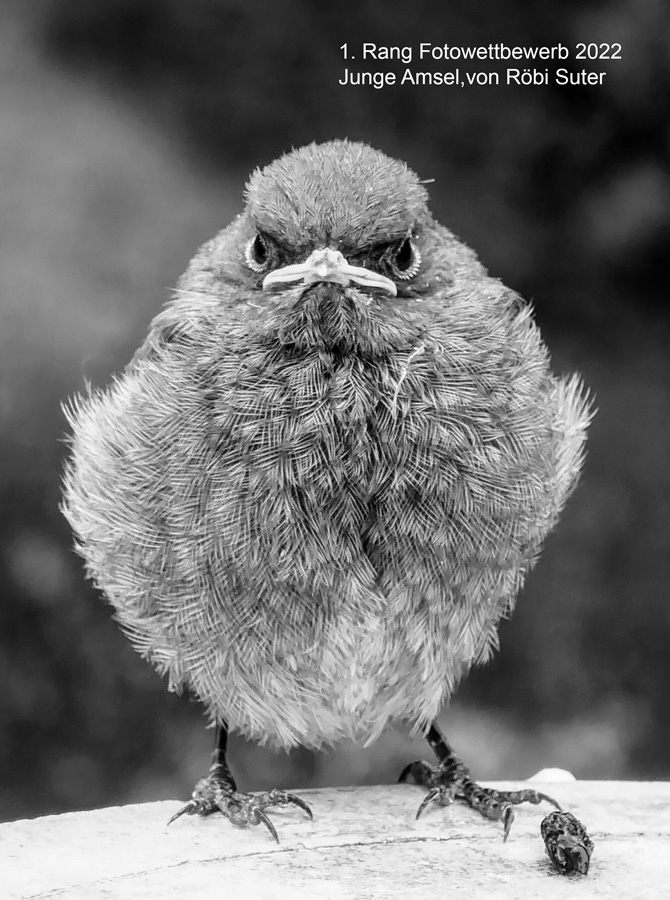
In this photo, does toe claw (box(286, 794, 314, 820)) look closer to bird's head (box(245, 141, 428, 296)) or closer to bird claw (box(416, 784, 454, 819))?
bird claw (box(416, 784, 454, 819))

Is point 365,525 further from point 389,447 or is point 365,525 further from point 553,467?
point 553,467

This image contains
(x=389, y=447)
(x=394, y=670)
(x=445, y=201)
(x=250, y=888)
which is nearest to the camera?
(x=250, y=888)

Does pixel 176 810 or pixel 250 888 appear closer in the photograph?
pixel 250 888

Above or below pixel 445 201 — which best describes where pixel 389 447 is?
below

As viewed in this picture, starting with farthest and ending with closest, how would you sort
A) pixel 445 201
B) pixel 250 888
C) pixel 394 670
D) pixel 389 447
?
pixel 445 201 < pixel 394 670 < pixel 389 447 < pixel 250 888

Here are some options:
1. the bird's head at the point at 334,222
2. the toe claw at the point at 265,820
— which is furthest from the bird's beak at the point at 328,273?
the toe claw at the point at 265,820

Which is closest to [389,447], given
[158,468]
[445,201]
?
[158,468]

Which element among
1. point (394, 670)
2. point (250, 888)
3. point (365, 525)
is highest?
point (365, 525)

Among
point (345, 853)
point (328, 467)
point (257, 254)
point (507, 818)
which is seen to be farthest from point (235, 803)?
Result: point (257, 254)

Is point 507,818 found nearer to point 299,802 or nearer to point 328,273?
point 299,802
